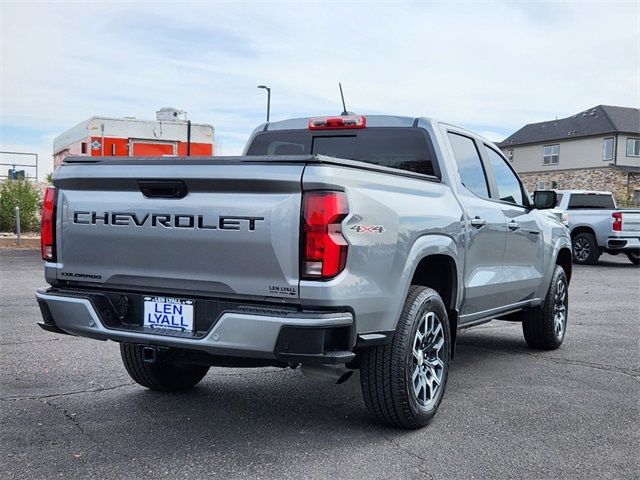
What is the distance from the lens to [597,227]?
696 inches

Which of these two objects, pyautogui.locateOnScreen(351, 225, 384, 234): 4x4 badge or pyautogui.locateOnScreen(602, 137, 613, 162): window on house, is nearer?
pyautogui.locateOnScreen(351, 225, 384, 234): 4x4 badge

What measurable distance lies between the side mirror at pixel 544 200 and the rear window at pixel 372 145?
1.83 meters

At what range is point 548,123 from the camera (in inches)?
2074

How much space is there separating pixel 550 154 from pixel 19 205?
129 feet

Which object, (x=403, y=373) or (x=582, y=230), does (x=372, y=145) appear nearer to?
(x=403, y=373)

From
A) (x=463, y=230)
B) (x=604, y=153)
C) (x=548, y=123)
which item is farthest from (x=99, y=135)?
(x=548, y=123)

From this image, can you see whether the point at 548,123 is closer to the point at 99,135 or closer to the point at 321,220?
the point at 99,135

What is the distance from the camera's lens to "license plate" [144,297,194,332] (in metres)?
3.85

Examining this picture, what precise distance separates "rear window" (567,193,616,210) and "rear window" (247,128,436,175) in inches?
568

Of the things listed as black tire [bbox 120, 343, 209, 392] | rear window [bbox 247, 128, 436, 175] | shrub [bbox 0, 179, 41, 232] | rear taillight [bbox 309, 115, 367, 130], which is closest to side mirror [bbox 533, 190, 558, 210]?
rear window [bbox 247, 128, 436, 175]

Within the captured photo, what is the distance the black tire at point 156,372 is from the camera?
16.0 feet

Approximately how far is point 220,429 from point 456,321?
1.74 meters

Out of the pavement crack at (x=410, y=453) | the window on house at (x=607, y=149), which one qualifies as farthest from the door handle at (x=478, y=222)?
the window on house at (x=607, y=149)

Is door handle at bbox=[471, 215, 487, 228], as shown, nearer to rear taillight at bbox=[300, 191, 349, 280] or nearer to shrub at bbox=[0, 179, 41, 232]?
rear taillight at bbox=[300, 191, 349, 280]
